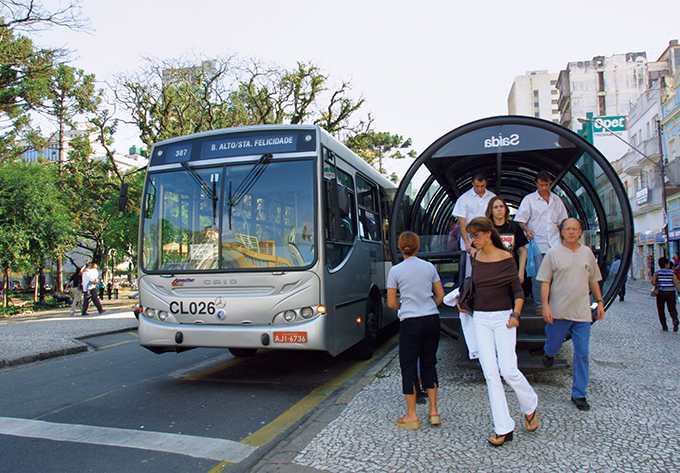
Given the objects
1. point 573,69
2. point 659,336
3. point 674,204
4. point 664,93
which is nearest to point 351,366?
point 659,336

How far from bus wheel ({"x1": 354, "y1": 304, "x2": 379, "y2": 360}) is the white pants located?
3.81 m

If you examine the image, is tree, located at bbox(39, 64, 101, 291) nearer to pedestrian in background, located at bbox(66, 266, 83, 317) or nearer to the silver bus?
pedestrian in background, located at bbox(66, 266, 83, 317)

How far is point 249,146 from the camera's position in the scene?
6.89 metres

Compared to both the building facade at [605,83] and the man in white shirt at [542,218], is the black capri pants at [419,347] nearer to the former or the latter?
the man in white shirt at [542,218]

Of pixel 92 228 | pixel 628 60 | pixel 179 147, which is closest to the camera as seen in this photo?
pixel 179 147

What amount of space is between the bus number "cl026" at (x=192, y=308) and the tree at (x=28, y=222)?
49.3 ft

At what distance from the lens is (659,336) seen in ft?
34.3

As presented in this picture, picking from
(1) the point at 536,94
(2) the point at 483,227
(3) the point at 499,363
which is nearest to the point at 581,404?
(3) the point at 499,363

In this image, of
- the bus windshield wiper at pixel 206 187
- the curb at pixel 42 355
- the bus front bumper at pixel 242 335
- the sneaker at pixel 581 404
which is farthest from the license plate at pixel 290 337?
the curb at pixel 42 355

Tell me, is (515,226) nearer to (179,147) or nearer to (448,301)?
(448,301)

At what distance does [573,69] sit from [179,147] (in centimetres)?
6107

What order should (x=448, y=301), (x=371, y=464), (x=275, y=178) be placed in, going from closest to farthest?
(x=371, y=464)
(x=448, y=301)
(x=275, y=178)

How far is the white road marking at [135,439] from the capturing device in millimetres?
4547

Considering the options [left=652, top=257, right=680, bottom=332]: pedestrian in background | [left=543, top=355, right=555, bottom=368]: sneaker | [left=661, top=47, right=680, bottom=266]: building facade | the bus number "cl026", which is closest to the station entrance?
[left=543, top=355, right=555, bottom=368]: sneaker
